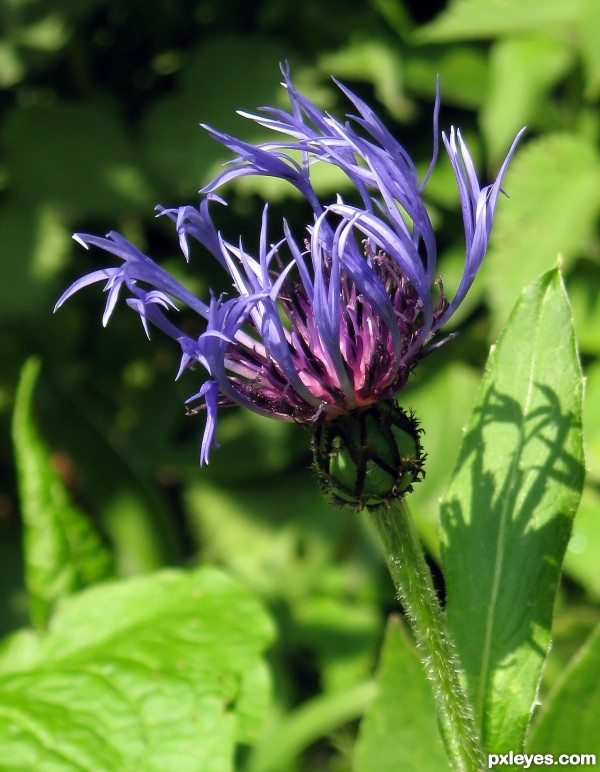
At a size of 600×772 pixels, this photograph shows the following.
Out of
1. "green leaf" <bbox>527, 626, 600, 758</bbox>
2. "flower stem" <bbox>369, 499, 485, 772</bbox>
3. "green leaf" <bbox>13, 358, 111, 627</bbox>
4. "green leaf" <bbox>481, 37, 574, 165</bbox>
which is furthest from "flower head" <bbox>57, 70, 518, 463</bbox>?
"green leaf" <bbox>481, 37, 574, 165</bbox>

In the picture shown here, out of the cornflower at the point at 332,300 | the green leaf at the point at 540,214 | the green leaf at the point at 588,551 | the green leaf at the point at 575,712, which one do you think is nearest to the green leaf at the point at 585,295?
the green leaf at the point at 540,214

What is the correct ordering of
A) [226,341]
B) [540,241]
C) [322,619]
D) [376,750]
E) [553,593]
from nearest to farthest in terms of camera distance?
[226,341]
[553,593]
[376,750]
[540,241]
[322,619]

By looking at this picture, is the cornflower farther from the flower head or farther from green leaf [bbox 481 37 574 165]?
green leaf [bbox 481 37 574 165]

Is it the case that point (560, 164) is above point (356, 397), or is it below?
above

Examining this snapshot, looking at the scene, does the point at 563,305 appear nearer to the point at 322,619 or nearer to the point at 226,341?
the point at 226,341

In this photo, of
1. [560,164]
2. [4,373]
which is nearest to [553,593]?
[560,164]

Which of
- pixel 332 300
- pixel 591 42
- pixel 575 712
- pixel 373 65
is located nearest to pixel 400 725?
pixel 575 712

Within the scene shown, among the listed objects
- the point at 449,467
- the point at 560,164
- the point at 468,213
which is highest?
the point at 560,164

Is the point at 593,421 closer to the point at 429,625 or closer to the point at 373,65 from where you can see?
the point at 373,65
